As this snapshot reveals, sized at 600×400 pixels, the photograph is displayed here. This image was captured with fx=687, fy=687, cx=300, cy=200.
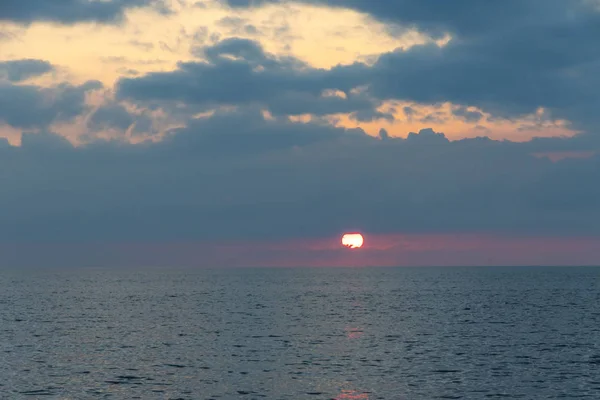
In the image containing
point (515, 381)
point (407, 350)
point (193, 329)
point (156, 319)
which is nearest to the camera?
point (515, 381)

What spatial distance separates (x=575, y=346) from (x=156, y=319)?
195 feet

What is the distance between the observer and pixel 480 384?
171 feet

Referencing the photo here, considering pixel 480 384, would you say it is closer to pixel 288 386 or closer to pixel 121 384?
→ pixel 288 386

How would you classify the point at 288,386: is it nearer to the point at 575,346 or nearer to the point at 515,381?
the point at 515,381

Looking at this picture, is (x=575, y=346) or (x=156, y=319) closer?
(x=575, y=346)

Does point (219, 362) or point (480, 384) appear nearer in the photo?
point (480, 384)

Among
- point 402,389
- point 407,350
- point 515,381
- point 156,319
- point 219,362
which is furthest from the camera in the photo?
point 156,319

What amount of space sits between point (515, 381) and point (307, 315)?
58.3 m

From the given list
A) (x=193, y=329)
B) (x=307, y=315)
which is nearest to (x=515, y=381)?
(x=193, y=329)

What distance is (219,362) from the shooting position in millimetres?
61812

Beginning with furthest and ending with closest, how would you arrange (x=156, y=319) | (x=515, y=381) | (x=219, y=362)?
(x=156, y=319) → (x=219, y=362) → (x=515, y=381)

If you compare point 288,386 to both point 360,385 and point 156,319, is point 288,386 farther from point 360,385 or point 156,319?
point 156,319

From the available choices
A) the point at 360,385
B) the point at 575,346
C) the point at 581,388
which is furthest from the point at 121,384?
the point at 575,346

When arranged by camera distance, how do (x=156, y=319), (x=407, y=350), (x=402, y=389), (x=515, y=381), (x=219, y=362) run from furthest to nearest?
(x=156, y=319) < (x=407, y=350) < (x=219, y=362) < (x=515, y=381) < (x=402, y=389)
